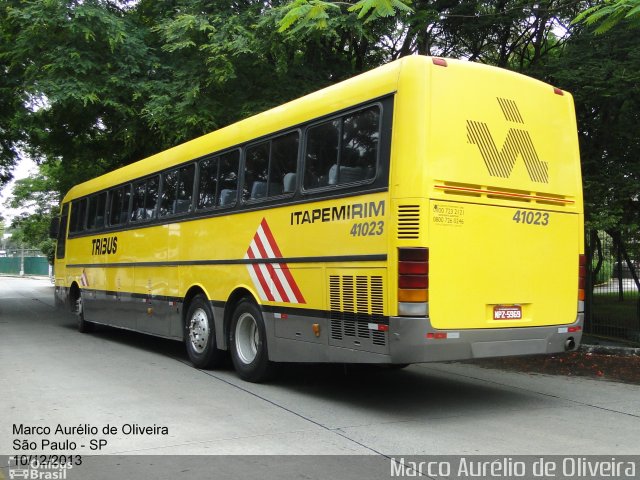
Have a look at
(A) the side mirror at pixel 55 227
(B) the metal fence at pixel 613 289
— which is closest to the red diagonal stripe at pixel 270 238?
(B) the metal fence at pixel 613 289

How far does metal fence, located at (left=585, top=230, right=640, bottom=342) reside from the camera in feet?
41.4

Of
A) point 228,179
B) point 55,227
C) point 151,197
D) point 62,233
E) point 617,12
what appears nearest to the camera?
point 617,12

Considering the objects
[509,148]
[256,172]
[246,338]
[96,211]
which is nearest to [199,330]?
[246,338]

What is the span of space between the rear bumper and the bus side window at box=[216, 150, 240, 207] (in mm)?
3725

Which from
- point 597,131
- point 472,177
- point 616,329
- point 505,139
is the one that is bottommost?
point 616,329

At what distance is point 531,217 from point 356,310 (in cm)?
217

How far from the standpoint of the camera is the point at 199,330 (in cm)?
987

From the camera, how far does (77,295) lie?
15484 millimetres

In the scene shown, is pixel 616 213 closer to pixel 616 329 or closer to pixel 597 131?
pixel 597 131

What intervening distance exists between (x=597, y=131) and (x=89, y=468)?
34.5 feet

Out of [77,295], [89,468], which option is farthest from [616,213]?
[77,295]

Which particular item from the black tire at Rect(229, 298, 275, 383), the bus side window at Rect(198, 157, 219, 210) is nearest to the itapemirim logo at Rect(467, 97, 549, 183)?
the black tire at Rect(229, 298, 275, 383)

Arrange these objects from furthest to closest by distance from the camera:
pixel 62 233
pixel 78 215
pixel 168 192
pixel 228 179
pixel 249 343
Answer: pixel 62 233 < pixel 78 215 < pixel 168 192 < pixel 228 179 < pixel 249 343

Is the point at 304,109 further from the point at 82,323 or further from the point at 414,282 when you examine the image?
the point at 82,323
